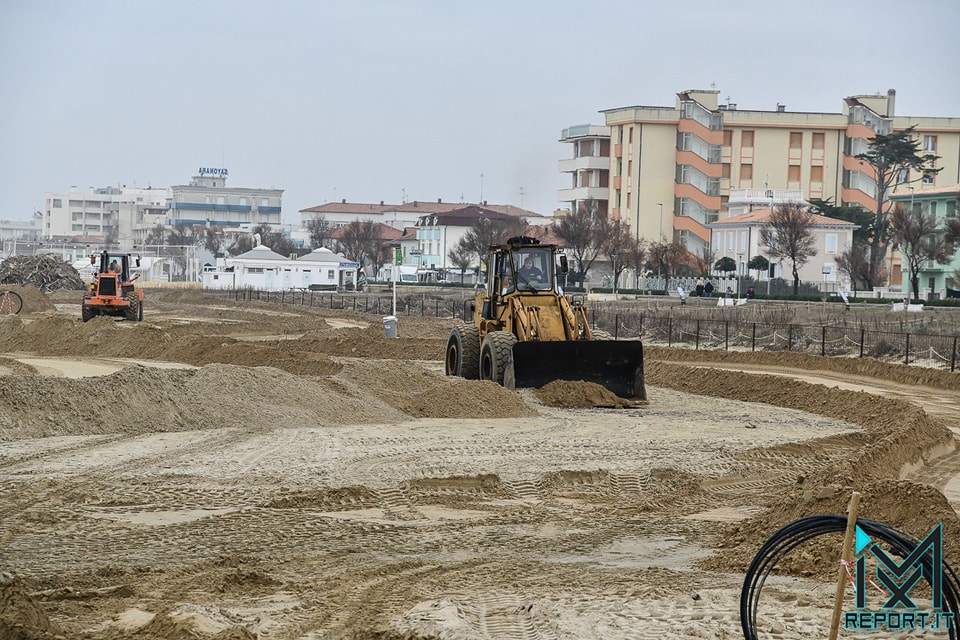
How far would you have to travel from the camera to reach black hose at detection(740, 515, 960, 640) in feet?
18.5

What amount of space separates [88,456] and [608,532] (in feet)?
23.3

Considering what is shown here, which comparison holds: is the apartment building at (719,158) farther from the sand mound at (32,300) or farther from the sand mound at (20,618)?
the sand mound at (20,618)

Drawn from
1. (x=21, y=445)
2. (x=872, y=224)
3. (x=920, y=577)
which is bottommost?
(x=21, y=445)

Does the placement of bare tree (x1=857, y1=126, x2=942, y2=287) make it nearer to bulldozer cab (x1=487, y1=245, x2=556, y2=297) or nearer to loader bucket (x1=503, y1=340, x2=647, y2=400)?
bulldozer cab (x1=487, y1=245, x2=556, y2=297)

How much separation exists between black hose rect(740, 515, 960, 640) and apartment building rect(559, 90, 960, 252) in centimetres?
9806

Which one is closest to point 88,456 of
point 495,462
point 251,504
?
point 251,504

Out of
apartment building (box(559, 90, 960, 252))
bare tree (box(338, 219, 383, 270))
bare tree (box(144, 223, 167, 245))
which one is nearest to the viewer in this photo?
apartment building (box(559, 90, 960, 252))

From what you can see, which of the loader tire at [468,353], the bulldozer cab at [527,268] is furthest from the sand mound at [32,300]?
the bulldozer cab at [527,268]

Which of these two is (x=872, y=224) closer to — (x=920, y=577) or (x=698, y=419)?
(x=698, y=419)

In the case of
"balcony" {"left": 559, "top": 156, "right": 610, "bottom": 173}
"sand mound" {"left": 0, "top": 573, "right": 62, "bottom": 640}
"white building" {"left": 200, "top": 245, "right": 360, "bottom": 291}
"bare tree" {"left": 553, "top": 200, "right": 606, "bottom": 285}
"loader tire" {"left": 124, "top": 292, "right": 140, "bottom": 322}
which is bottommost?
"sand mound" {"left": 0, "top": 573, "right": 62, "bottom": 640}

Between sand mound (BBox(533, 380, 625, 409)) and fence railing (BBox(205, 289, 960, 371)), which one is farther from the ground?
fence railing (BBox(205, 289, 960, 371))

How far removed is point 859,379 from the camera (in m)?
28.9

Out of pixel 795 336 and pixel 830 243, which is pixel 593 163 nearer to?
pixel 830 243

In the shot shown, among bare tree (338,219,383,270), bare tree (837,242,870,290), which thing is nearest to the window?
bare tree (837,242,870,290)
